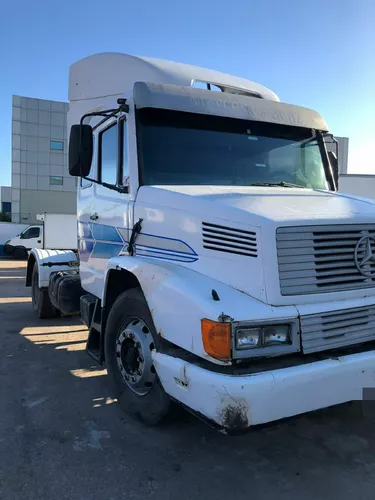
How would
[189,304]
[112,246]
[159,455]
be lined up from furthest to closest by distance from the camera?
[112,246]
[159,455]
[189,304]

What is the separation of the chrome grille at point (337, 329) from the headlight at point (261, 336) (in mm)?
129

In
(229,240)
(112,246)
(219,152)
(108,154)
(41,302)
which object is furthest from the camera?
(41,302)

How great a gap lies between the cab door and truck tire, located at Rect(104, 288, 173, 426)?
683 mm

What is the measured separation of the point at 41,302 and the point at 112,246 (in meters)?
3.98

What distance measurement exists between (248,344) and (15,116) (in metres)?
41.1

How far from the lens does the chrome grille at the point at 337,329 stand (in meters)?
2.79

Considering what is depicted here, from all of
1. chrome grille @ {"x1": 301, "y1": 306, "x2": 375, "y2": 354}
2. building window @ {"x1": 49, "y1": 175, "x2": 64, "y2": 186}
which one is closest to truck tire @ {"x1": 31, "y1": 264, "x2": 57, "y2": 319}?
chrome grille @ {"x1": 301, "y1": 306, "x2": 375, "y2": 354}

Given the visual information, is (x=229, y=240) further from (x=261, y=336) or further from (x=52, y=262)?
(x=52, y=262)

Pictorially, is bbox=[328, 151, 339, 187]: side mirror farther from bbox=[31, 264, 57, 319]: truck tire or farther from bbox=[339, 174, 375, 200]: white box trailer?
bbox=[339, 174, 375, 200]: white box trailer

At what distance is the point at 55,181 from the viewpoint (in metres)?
40.7

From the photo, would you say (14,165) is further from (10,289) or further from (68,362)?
(68,362)

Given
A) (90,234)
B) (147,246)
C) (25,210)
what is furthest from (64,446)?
(25,210)

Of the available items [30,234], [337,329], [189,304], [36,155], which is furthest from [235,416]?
[36,155]

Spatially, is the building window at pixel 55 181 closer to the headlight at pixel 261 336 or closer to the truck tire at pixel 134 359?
the truck tire at pixel 134 359
